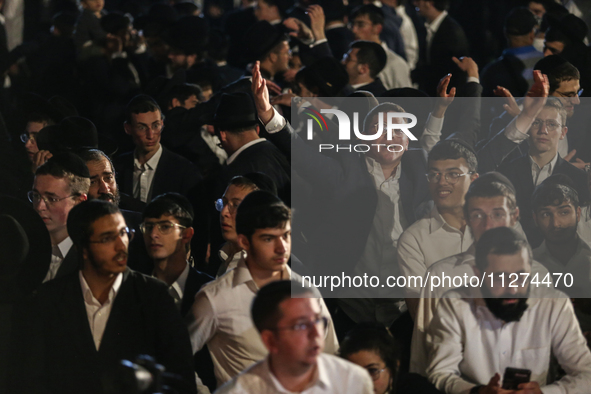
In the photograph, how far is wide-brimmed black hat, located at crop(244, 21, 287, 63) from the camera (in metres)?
6.42

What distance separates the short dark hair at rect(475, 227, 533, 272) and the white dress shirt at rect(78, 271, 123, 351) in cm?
153

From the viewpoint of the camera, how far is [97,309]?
2.97 metres

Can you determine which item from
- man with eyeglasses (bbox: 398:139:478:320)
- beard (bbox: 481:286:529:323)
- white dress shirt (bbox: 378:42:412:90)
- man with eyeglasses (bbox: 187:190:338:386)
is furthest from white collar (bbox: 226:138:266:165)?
white dress shirt (bbox: 378:42:412:90)

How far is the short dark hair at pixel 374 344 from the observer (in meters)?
3.25

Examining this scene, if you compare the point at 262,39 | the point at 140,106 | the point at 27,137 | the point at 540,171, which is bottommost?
the point at 540,171

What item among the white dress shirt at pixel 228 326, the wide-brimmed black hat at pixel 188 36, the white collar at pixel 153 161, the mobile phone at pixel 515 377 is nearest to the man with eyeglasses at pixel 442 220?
the mobile phone at pixel 515 377

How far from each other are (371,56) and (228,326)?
3289 mm

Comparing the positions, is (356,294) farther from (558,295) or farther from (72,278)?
(72,278)

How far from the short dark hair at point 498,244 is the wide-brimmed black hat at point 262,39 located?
11.8ft

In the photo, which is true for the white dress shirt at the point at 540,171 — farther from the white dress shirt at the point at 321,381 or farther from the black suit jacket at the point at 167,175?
the white dress shirt at the point at 321,381

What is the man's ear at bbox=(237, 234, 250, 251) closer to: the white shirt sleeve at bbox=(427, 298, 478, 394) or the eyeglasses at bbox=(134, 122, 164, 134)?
the white shirt sleeve at bbox=(427, 298, 478, 394)

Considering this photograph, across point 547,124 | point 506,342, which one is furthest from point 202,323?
point 547,124

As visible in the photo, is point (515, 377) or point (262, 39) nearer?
point (515, 377)

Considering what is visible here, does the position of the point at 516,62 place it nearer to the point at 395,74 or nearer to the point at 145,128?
the point at 395,74
